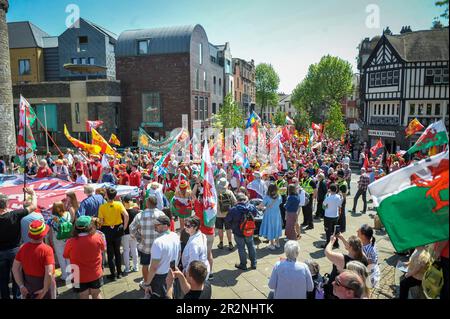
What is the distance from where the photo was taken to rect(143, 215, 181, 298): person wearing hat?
4.61 metres

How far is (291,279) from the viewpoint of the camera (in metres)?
Result: 4.20

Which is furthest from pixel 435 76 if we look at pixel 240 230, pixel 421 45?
pixel 240 230

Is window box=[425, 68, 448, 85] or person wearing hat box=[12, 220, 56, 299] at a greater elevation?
window box=[425, 68, 448, 85]

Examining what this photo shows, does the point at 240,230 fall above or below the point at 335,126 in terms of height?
below

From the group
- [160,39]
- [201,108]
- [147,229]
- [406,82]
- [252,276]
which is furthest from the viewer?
[201,108]

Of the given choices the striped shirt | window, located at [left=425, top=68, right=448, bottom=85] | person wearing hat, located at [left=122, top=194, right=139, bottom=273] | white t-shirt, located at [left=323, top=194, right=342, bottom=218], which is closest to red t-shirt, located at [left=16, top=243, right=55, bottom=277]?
the striped shirt

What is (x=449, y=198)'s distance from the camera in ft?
10.3

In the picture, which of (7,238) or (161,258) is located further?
(7,238)

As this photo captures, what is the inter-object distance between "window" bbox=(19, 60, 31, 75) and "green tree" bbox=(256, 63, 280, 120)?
144 feet

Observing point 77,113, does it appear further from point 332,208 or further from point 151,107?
point 332,208

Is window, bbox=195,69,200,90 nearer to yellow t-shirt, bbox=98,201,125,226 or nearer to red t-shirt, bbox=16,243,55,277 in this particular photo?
yellow t-shirt, bbox=98,201,125,226

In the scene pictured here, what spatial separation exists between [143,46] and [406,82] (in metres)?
23.7

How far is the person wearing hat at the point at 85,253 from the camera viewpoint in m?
4.69

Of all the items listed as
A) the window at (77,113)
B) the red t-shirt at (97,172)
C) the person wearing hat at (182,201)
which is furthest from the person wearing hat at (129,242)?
the window at (77,113)
